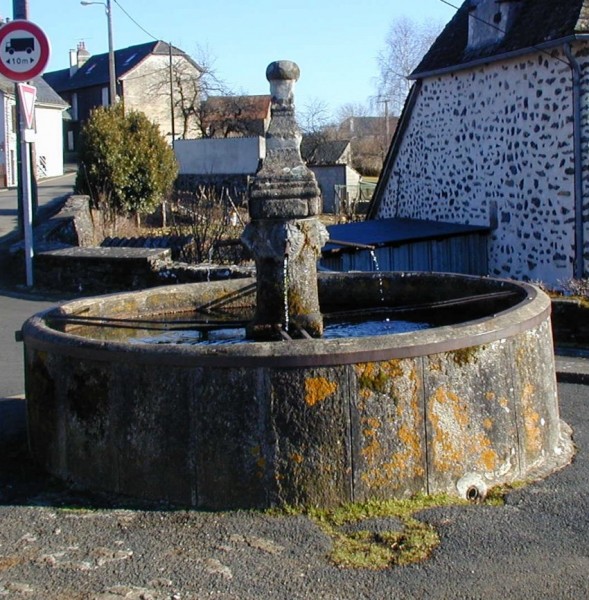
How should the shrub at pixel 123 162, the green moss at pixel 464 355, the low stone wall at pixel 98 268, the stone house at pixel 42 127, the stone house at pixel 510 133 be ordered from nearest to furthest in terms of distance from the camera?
the green moss at pixel 464 355 → the low stone wall at pixel 98 268 → the stone house at pixel 510 133 → the shrub at pixel 123 162 → the stone house at pixel 42 127

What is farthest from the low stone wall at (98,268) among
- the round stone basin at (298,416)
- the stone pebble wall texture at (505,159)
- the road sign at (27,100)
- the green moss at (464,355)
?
the green moss at (464,355)

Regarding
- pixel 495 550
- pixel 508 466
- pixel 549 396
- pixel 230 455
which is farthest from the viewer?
pixel 549 396

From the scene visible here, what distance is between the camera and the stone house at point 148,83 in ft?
211

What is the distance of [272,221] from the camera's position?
632 centimetres

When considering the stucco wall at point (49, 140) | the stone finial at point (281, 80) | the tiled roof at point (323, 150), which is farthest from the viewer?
the tiled roof at point (323, 150)

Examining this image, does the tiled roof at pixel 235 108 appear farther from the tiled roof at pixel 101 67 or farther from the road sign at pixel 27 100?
the road sign at pixel 27 100

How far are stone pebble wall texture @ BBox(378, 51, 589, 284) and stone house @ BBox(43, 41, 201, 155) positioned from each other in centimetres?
4124

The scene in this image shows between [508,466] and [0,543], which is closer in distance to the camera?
[0,543]

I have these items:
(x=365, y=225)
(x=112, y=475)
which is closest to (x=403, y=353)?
(x=112, y=475)

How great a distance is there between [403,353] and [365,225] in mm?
16043

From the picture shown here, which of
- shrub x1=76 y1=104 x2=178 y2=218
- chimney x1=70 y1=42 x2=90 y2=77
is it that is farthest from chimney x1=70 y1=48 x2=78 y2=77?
shrub x1=76 y1=104 x2=178 y2=218

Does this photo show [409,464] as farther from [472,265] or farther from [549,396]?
[472,265]

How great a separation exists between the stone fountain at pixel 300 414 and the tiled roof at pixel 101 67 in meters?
62.9

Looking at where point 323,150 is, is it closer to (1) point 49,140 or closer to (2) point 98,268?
(1) point 49,140
